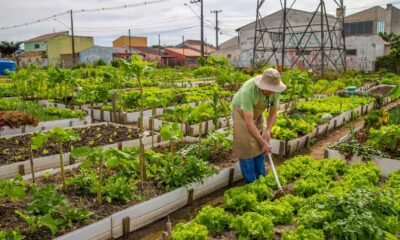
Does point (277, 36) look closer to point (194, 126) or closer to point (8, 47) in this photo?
point (194, 126)

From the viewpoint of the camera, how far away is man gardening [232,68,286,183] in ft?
15.2

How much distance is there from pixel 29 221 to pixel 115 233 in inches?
36.0

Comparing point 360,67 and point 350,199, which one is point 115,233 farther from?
point 360,67

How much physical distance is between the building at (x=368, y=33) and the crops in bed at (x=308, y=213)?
2586 cm

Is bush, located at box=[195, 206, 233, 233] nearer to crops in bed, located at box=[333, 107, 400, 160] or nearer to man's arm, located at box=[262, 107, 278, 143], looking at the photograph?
man's arm, located at box=[262, 107, 278, 143]

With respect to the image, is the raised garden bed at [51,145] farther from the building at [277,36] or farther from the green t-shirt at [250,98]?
the building at [277,36]

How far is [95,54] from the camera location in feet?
157

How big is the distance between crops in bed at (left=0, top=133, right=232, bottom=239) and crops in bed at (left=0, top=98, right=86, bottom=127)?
11.8 ft

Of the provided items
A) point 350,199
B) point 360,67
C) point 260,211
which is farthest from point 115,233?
point 360,67

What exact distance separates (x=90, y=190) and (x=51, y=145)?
2.68m

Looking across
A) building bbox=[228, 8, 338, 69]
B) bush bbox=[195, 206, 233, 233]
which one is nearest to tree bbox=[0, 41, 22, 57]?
building bbox=[228, 8, 338, 69]

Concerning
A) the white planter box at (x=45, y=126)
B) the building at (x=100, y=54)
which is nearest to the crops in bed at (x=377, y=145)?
the white planter box at (x=45, y=126)

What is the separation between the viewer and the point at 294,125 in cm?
784

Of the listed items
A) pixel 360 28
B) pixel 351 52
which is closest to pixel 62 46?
pixel 360 28
